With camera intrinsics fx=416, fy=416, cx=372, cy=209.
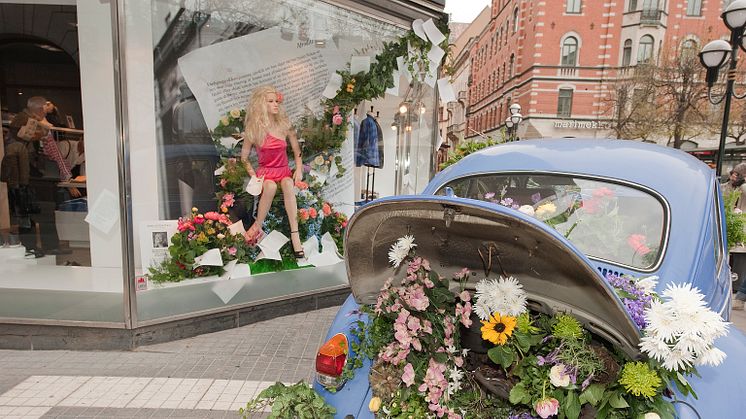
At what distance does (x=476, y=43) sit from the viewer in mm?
57594

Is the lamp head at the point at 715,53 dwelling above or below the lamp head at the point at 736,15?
below

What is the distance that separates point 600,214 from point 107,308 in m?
4.46

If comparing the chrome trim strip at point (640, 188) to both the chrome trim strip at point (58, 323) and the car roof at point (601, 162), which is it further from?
the chrome trim strip at point (58, 323)

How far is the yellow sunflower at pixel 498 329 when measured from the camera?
1685 millimetres

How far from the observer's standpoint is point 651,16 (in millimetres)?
33812

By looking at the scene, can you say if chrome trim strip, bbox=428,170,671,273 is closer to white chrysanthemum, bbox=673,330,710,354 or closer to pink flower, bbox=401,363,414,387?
white chrysanthemum, bbox=673,330,710,354

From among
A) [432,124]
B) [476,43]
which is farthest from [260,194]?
[476,43]

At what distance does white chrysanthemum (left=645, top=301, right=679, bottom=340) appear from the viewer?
4.71ft

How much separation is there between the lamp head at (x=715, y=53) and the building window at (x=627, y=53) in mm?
31469

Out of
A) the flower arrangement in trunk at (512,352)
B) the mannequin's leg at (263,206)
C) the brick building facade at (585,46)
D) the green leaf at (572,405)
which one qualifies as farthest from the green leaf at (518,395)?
the brick building facade at (585,46)

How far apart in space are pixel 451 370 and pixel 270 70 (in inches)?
183

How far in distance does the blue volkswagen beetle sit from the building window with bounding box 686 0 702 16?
42139 mm

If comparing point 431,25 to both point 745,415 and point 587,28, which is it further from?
point 587,28

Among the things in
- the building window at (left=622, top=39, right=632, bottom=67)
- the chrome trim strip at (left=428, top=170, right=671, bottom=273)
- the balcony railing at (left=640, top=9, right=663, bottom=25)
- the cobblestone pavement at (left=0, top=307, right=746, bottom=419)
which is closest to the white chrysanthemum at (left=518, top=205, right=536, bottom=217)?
the chrome trim strip at (left=428, top=170, right=671, bottom=273)
